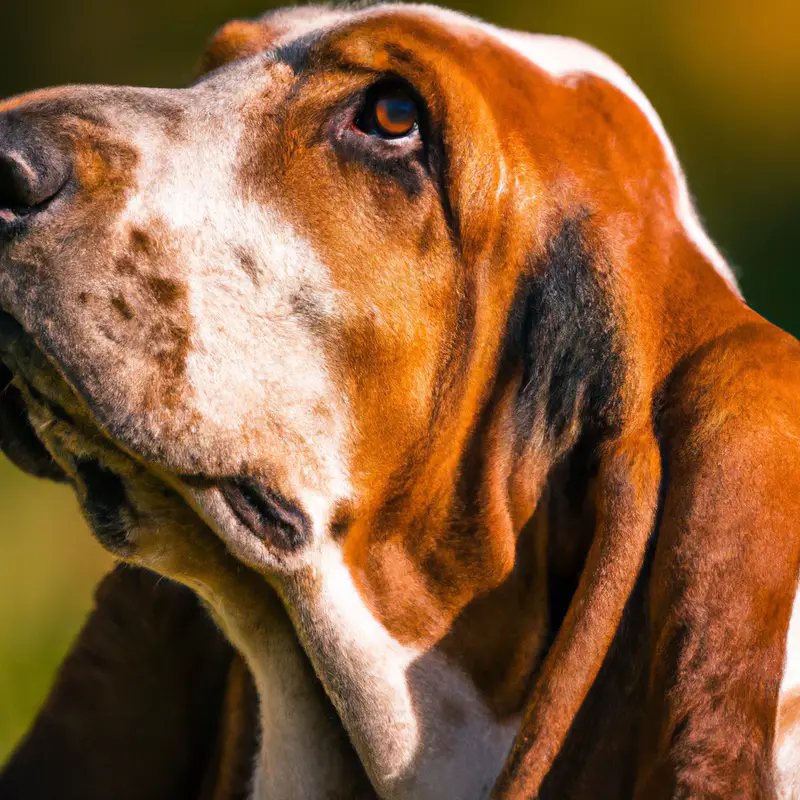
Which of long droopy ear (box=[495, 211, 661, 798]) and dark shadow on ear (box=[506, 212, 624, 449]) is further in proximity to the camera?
dark shadow on ear (box=[506, 212, 624, 449])

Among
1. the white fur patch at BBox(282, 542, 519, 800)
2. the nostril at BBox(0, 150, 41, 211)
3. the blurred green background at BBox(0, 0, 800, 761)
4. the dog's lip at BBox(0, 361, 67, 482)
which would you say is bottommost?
the blurred green background at BBox(0, 0, 800, 761)

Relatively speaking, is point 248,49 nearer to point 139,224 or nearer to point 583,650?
point 139,224

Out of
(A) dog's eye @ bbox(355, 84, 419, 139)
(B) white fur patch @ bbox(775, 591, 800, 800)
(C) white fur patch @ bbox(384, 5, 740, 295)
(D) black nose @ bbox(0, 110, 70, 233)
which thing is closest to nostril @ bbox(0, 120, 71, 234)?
(D) black nose @ bbox(0, 110, 70, 233)

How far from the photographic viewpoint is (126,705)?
296 cm

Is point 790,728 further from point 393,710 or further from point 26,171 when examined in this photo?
point 26,171

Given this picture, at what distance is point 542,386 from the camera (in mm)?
2334

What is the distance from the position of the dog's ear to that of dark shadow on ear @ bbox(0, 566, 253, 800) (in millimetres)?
1190

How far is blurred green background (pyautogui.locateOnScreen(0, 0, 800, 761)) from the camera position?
20.6ft

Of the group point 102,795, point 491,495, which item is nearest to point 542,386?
point 491,495

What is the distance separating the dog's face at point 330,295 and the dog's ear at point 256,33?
0.24 metres

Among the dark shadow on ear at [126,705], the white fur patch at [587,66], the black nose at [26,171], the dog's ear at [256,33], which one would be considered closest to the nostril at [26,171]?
the black nose at [26,171]

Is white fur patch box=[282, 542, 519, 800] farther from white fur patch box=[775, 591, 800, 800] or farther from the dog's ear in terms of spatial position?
the dog's ear

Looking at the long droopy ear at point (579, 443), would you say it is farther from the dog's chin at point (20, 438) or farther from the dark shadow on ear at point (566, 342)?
the dog's chin at point (20, 438)

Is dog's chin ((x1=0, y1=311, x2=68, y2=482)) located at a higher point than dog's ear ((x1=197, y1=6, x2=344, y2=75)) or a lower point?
lower
